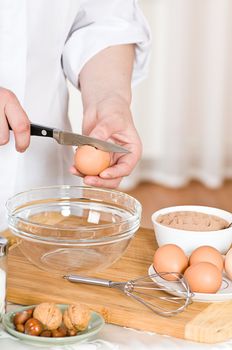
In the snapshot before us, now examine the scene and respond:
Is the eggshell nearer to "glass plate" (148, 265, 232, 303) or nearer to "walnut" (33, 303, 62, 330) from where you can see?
"glass plate" (148, 265, 232, 303)

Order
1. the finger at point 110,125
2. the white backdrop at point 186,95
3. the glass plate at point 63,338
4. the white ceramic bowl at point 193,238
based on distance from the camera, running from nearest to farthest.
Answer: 1. the glass plate at point 63,338
2. the white ceramic bowl at point 193,238
3. the finger at point 110,125
4. the white backdrop at point 186,95

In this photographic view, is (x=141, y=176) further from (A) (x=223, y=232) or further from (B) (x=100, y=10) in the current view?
(A) (x=223, y=232)

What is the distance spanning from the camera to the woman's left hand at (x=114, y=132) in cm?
142

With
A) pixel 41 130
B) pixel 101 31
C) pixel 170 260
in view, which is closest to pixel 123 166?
pixel 41 130

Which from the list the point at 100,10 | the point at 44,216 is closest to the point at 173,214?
the point at 44,216

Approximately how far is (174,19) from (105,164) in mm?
2781

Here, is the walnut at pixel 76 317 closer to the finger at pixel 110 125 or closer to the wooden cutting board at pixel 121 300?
the wooden cutting board at pixel 121 300

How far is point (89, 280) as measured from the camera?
3.99ft

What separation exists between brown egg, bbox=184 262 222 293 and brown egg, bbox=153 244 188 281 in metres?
0.04

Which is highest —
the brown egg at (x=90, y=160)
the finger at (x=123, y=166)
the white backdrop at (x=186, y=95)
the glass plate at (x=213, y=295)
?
the brown egg at (x=90, y=160)

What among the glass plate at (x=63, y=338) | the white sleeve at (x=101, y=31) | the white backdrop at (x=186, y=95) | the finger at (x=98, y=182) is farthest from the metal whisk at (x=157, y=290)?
the white backdrop at (x=186, y=95)

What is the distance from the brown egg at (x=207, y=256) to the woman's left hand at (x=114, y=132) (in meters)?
0.25

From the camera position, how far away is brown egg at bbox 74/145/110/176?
1.40 m

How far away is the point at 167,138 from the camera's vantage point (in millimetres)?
4258
